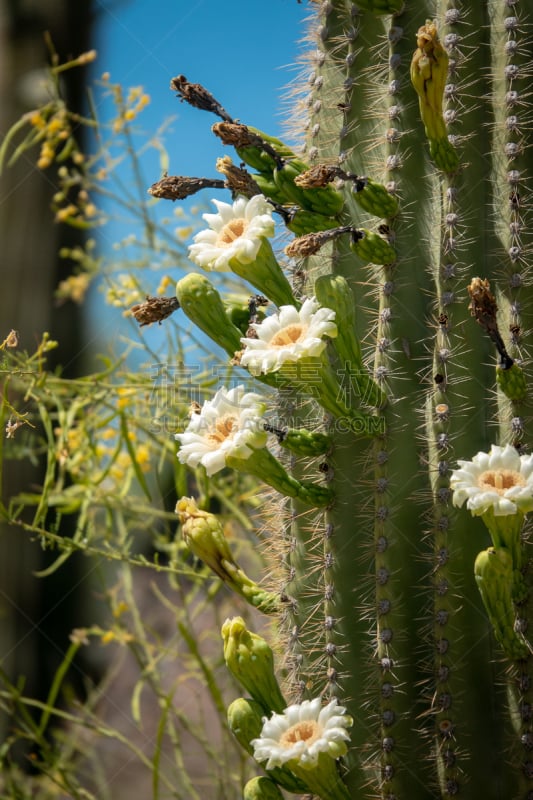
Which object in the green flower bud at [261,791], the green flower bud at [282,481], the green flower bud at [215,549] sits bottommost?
the green flower bud at [261,791]

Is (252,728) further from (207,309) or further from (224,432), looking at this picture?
(207,309)

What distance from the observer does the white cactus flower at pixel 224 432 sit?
2.90 ft

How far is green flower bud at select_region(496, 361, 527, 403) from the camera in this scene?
0.85 metres

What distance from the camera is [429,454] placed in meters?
0.91

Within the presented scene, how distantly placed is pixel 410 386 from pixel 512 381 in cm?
12

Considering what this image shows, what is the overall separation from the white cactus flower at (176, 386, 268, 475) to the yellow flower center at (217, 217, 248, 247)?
5.9 inches

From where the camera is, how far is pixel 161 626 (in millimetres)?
2238

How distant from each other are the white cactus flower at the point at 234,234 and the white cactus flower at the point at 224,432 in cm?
13

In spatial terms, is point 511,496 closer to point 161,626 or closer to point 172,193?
point 172,193

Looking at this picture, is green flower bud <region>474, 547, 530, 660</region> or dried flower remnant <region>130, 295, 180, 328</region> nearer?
green flower bud <region>474, 547, 530, 660</region>

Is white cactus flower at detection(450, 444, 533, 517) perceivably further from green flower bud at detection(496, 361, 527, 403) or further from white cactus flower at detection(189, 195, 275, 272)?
white cactus flower at detection(189, 195, 275, 272)

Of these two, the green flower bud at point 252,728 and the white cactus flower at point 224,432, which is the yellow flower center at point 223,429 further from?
the green flower bud at point 252,728

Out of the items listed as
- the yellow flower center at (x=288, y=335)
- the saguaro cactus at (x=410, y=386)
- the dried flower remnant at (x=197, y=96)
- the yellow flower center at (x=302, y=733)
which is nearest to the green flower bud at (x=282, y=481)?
the saguaro cactus at (x=410, y=386)

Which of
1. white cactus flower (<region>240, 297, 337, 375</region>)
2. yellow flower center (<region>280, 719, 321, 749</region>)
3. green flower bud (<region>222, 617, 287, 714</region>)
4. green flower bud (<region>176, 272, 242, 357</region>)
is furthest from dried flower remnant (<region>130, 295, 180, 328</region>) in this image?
yellow flower center (<region>280, 719, 321, 749</region>)
